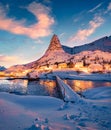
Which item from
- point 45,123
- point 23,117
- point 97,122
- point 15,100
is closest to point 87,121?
point 97,122

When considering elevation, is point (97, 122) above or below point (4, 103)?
below

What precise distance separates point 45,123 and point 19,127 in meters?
1.15

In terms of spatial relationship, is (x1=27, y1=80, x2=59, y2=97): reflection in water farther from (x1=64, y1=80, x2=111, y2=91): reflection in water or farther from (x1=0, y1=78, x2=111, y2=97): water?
(x1=64, y1=80, x2=111, y2=91): reflection in water

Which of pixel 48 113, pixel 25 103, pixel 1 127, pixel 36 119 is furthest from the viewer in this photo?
pixel 25 103

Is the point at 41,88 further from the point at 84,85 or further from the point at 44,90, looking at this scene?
the point at 84,85

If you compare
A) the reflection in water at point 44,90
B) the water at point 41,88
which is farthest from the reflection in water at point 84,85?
the reflection in water at point 44,90

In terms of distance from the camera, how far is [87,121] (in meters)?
8.46

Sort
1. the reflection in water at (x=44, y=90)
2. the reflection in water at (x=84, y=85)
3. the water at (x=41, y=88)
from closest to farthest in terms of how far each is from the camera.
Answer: the reflection in water at (x=44, y=90) < the water at (x=41, y=88) < the reflection in water at (x=84, y=85)

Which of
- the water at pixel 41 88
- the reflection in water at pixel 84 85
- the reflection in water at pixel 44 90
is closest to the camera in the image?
the reflection in water at pixel 44 90

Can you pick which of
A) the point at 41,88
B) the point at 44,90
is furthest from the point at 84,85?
the point at 44,90

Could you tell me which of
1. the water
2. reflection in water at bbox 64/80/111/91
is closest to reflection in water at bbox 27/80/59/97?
the water

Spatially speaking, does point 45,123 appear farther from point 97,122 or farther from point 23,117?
point 97,122

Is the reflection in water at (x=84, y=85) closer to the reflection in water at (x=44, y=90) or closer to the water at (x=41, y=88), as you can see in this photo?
the water at (x=41, y=88)

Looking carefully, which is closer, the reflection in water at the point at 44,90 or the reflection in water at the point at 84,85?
the reflection in water at the point at 44,90
